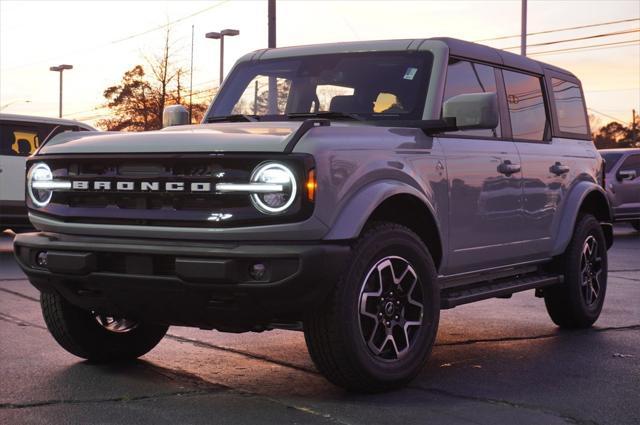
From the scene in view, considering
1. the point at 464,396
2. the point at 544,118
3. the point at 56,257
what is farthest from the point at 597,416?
the point at 544,118

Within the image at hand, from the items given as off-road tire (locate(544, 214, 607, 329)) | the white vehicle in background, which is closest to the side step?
off-road tire (locate(544, 214, 607, 329))

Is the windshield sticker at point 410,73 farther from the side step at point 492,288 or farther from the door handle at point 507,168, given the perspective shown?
the side step at point 492,288

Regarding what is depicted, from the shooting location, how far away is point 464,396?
5.20 meters

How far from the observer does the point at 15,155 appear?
577 inches

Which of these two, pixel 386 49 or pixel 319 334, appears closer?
pixel 319 334

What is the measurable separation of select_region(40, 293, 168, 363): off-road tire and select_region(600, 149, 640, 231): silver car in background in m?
16.5

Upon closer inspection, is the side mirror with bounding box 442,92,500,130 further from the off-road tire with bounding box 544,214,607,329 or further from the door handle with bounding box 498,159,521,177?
the off-road tire with bounding box 544,214,607,329

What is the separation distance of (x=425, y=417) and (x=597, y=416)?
0.82m

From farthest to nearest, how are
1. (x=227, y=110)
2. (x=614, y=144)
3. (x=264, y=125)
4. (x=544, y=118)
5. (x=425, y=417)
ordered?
(x=614, y=144)
(x=544, y=118)
(x=227, y=110)
(x=264, y=125)
(x=425, y=417)

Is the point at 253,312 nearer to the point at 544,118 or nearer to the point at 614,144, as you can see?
the point at 544,118

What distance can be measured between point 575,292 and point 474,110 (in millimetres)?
2358

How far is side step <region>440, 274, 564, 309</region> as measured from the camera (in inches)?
235

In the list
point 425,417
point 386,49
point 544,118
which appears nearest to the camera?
point 425,417

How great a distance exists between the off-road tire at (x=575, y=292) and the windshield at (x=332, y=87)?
2104 mm
